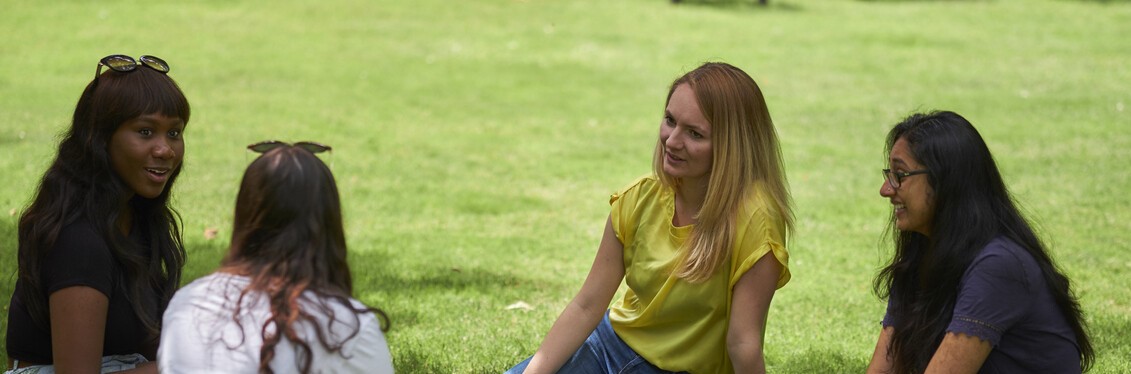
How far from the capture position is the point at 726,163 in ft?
11.5

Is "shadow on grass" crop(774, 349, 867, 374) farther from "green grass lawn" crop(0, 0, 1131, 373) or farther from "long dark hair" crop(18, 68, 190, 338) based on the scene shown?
"long dark hair" crop(18, 68, 190, 338)

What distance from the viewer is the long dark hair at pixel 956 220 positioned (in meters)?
3.30

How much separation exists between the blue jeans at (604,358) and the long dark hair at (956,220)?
0.83 meters

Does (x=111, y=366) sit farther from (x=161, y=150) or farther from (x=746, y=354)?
(x=746, y=354)

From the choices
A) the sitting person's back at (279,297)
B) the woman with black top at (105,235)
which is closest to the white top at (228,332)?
the sitting person's back at (279,297)

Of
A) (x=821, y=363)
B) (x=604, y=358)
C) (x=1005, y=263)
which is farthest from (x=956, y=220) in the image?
(x=821, y=363)

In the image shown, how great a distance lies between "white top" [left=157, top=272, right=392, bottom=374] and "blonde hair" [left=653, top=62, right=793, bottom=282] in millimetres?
1250

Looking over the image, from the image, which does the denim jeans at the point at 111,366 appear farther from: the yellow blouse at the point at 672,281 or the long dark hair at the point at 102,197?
the yellow blouse at the point at 672,281

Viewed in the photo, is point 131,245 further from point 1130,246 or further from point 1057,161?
point 1057,161

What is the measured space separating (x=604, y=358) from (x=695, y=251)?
529 mm

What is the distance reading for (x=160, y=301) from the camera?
362cm

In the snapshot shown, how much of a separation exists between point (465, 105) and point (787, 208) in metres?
9.46

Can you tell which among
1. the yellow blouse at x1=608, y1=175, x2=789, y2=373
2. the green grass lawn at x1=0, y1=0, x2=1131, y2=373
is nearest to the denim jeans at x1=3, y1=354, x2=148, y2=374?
the yellow blouse at x1=608, y1=175, x2=789, y2=373

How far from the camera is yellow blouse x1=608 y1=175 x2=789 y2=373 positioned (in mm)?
3475
